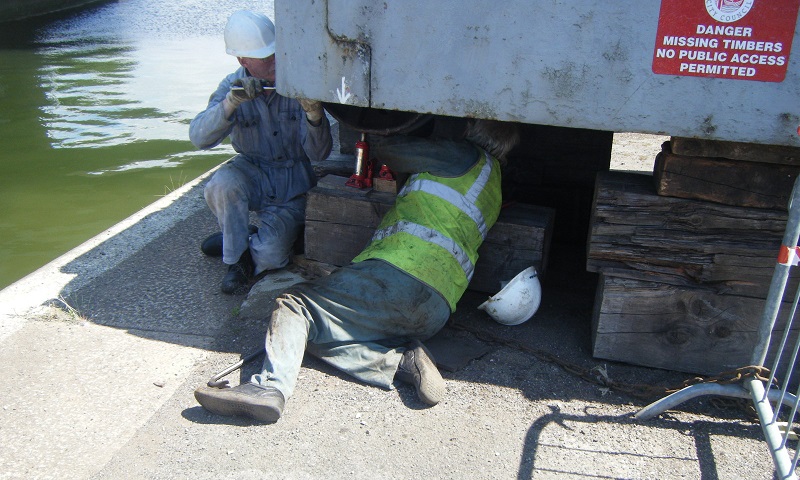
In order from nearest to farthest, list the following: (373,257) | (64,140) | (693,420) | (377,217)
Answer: (693,420) → (373,257) → (377,217) → (64,140)

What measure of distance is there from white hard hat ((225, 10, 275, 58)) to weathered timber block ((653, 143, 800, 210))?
217 centimetres

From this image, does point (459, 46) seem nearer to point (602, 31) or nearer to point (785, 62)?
point (602, 31)

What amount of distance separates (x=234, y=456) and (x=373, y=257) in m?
1.16

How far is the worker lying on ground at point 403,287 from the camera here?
333 centimetres

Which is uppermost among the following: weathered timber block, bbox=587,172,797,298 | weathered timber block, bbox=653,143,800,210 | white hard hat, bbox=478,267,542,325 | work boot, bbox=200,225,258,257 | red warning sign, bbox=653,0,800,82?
red warning sign, bbox=653,0,800,82

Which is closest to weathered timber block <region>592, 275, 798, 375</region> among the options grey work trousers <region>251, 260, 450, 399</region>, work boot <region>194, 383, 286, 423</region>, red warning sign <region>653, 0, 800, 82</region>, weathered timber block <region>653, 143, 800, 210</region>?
weathered timber block <region>653, 143, 800, 210</region>

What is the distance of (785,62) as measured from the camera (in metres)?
2.90

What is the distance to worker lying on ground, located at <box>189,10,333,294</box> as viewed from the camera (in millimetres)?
4039

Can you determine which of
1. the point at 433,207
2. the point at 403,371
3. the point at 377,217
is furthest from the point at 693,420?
the point at 377,217

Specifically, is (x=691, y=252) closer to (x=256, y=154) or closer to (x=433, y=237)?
(x=433, y=237)

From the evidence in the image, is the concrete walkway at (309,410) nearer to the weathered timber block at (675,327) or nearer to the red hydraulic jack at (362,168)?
the weathered timber block at (675,327)

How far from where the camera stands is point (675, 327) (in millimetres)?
3406

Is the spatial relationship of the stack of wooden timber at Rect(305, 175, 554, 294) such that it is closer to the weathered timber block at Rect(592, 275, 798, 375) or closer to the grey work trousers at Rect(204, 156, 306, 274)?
the grey work trousers at Rect(204, 156, 306, 274)

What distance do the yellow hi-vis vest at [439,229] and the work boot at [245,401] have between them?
34.0 inches
